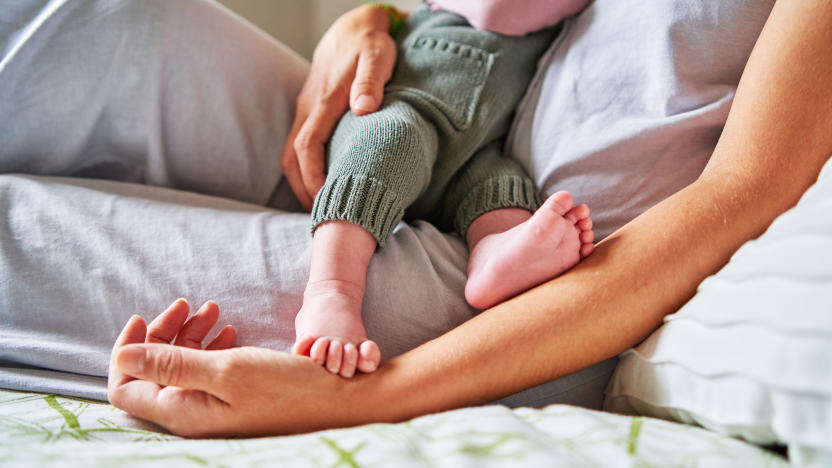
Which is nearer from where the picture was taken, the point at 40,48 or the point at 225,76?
the point at 40,48

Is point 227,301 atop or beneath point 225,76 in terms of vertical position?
beneath

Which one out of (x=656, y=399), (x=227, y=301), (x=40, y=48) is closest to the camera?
(x=656, y=399)

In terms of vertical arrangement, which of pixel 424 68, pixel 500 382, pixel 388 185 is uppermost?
pixel 424 68

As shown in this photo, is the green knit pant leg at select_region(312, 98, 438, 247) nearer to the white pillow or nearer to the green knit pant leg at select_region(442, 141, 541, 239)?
the green knit pant leg at select_region(442, 141, 541, 239)

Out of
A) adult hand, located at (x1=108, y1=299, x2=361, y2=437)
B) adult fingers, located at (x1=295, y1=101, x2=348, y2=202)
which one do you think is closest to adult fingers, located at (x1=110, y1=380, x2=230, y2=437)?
adult hand, located at (x1=108, y1=299, x2=361, y2=437)

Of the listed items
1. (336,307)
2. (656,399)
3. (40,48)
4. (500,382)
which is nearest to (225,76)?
(40,48)

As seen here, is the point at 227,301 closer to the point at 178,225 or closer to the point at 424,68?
the point at 178,225

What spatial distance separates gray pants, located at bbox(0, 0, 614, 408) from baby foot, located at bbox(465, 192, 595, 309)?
0.23ft

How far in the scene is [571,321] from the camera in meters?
0.52

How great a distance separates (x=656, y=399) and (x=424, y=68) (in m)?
0.58

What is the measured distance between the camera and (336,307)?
0.56 meters

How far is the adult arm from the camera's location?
50 cm

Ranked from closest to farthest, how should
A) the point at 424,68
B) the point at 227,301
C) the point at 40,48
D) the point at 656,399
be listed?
the point at 656,399, the point at 227,301, the point at 40,48, the point at 424,68

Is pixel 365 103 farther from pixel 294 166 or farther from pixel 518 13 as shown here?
pixel 518 13
